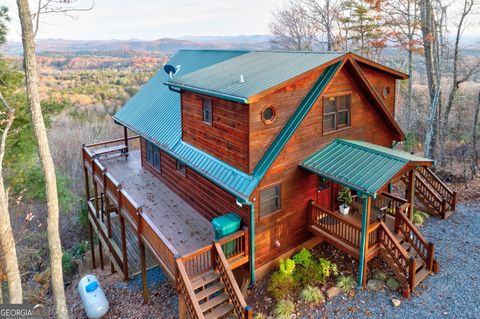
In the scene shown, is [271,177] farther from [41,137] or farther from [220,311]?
[41,137]

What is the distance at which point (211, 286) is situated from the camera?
900cm

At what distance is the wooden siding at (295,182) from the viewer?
9820 mm

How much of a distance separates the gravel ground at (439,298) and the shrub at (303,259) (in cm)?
125

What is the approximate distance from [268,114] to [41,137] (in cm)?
588

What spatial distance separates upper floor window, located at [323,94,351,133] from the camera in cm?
1087

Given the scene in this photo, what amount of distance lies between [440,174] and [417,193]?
465 cm

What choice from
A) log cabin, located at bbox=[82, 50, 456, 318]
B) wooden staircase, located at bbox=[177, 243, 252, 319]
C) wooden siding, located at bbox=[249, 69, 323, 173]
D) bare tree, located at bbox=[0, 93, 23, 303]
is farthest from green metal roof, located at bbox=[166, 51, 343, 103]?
bare tree, located at bbox=[0, 93, 23, 303]

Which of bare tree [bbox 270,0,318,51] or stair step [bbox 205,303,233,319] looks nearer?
stair step [bbox 205,303,233,319]

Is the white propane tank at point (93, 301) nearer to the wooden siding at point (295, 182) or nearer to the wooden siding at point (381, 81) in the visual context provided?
the wooden siding at point (295, 182)

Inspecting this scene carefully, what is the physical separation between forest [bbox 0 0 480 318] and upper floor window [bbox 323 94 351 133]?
7755mm

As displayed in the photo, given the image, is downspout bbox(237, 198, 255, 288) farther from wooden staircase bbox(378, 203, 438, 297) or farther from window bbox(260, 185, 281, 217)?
wooden staircase bbox(378, 203, 438, 297)

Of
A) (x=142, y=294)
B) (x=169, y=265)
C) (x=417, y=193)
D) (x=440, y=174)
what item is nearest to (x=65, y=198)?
(x=142, y=294)

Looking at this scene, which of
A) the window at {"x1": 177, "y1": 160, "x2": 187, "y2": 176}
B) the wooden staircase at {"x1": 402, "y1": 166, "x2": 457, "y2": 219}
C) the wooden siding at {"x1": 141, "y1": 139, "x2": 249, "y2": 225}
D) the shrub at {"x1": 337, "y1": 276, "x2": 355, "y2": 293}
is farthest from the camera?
the wooden staircase at {"x1": 402, "y1": 166, "x2": 457, "y2": 219}

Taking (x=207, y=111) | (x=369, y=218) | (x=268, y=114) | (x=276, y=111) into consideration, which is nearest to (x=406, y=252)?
(x=369, y=218)
